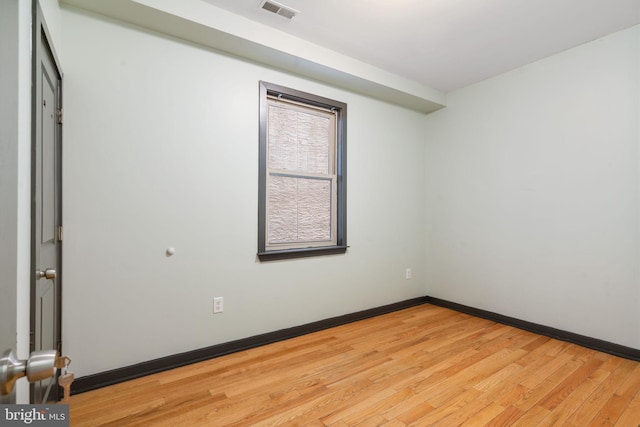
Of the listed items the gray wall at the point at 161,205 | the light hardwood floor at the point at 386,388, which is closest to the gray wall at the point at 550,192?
the light hardwood floor at the point at 386,388

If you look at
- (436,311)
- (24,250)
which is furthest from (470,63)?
(24,250)

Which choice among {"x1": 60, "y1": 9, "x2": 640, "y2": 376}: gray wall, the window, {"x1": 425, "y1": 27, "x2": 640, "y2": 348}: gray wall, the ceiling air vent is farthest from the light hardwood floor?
the ceiling air vent

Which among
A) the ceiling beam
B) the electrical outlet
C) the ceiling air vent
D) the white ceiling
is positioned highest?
the white ceiling

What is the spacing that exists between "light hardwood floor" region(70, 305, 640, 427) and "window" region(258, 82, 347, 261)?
0.93 m

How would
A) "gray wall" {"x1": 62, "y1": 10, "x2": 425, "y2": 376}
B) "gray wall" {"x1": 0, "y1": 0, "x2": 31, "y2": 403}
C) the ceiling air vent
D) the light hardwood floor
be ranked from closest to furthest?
"gray wall" {"x1": 0, "y1": 0, "x2": 31, "y2": 403}
the light hardwood floor
"gray wall" {"x1": 62, "y1": 10, "x2": 425, "y2": 376}
the ceiling air vent

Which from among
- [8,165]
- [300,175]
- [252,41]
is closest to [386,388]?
[300,175]

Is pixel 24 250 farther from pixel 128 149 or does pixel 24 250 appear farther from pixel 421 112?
pixel 421 112

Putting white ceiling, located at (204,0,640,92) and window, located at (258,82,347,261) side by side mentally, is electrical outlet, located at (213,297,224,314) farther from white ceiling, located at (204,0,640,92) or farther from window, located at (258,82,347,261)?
white ceiling, located at (204,0,640,92)

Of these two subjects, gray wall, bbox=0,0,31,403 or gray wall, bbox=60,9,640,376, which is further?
gray wall, bbox=60,9,640,376

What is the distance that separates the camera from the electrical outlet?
95.5 inches

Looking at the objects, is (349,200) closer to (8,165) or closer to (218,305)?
(218,305)

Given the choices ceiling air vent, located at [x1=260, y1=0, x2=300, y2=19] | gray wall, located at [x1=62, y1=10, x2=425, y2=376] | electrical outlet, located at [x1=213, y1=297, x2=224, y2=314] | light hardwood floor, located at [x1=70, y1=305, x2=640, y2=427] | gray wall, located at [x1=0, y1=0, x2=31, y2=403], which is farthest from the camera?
electrical outlet, located at [x1=213, y1=297, x2=224, y2=314]

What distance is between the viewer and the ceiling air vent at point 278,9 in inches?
84.1

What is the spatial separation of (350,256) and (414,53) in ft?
6.67
